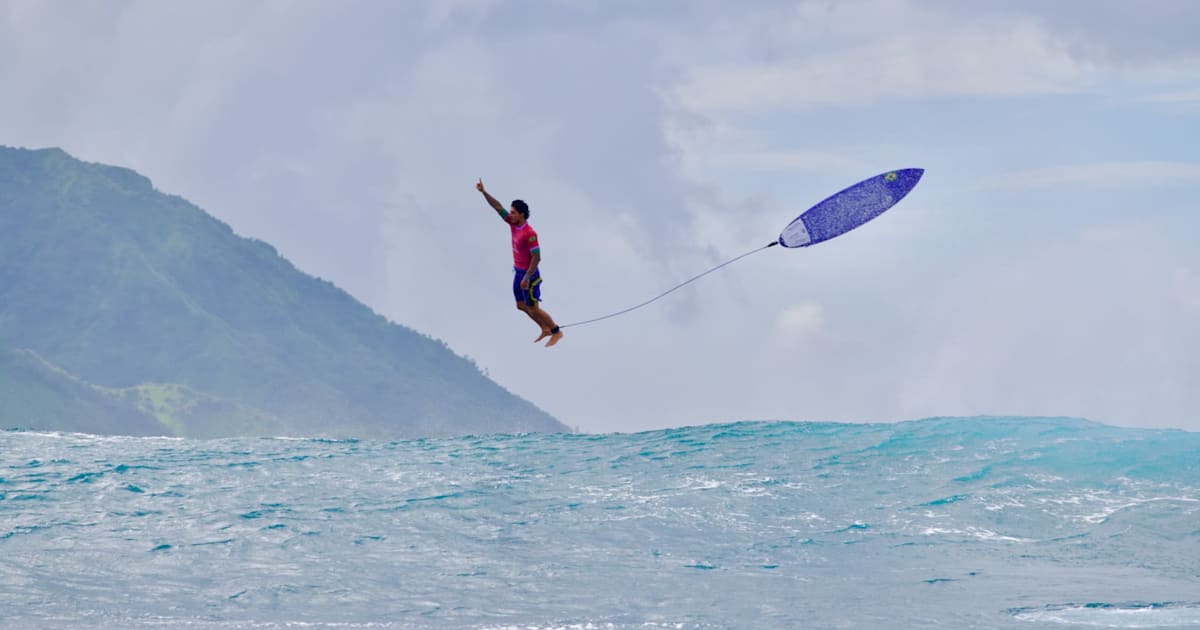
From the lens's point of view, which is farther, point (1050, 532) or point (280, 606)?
point (1050, 532)

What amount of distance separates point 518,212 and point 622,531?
535 cm

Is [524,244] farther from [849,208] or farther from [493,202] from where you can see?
[849,208]

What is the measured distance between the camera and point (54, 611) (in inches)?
531

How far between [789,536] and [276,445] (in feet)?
46.8

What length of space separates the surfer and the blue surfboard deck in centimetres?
332

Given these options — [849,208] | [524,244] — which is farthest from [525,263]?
[849,208]

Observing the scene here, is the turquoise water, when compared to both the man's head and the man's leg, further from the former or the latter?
the man's head

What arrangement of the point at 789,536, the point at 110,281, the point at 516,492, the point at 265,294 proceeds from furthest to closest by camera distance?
1. the point at 265,294
2. the point at 110,281
3. the point at 516,492
4. the point at 789,536

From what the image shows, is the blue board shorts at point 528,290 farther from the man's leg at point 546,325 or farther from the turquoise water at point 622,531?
the turquoise water at point 622,531

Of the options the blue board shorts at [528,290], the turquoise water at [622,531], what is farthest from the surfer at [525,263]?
the turquoise water at [622,531]

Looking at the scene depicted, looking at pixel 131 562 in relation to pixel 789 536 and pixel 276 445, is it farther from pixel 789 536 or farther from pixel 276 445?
pixel 276 445

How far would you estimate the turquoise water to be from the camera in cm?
1388

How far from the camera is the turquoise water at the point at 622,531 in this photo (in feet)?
→ 45.5

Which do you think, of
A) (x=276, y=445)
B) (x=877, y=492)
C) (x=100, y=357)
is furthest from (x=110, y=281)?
(x=877, y=492)
